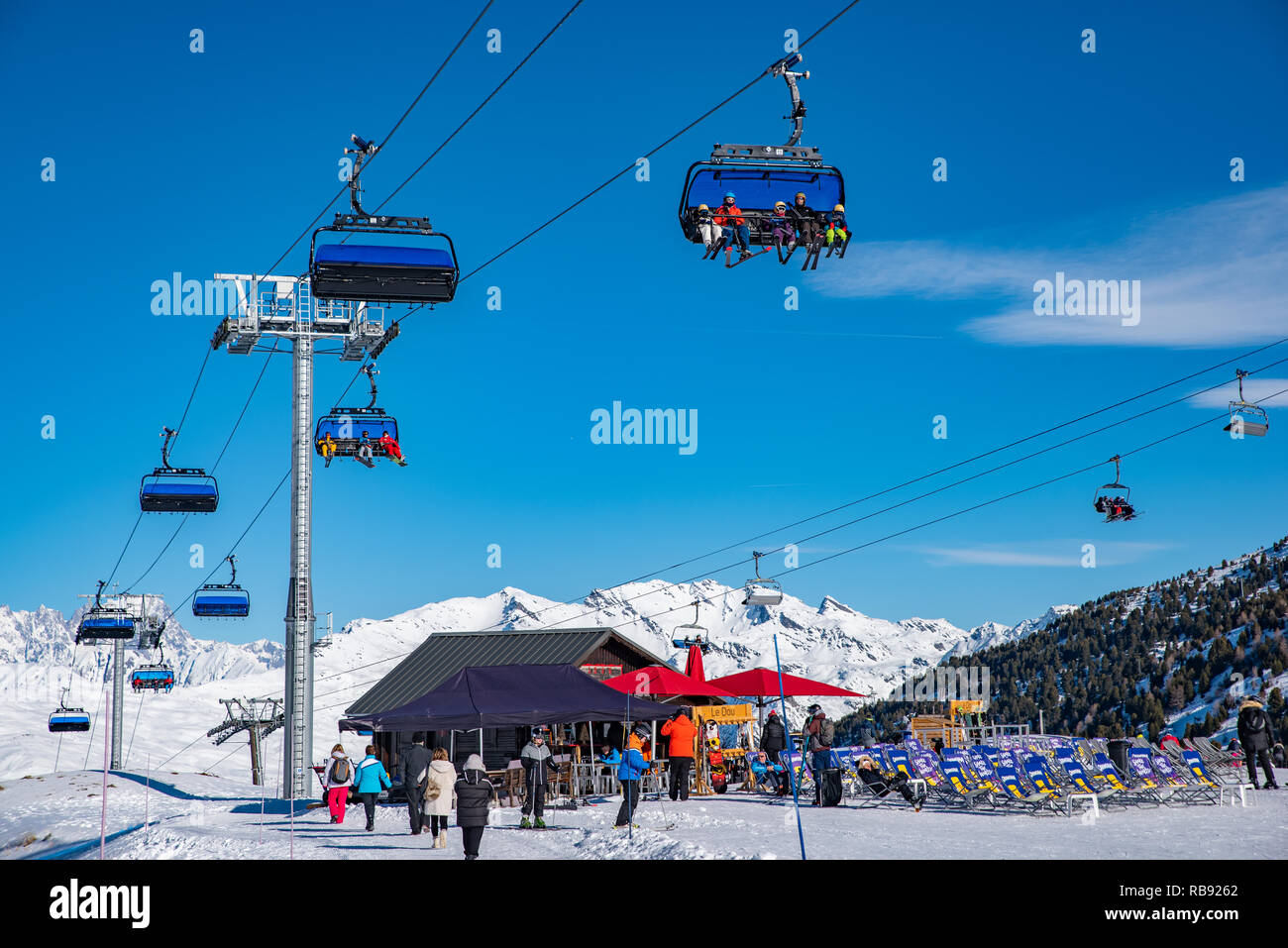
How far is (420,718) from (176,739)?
147m

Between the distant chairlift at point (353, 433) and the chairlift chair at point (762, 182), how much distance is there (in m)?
15.2

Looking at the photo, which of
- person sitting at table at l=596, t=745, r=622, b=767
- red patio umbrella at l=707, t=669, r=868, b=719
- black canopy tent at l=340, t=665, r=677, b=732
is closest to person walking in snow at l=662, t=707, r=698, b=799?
black canopy tent at l=340, t=665, r=677, b=732

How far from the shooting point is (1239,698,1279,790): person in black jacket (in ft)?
68.7

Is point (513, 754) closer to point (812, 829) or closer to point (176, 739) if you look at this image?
point (812, 829)

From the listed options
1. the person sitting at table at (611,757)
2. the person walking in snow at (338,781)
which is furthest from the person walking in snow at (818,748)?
the person walking in snow at (338,781)

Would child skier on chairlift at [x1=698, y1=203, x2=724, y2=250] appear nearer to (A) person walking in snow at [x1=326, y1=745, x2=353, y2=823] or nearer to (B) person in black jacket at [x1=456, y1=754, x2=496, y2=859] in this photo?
(B) person in black jacket at [x1=456, y1=754, x2=496, y2=859]

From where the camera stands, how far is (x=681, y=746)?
2134 centimetres

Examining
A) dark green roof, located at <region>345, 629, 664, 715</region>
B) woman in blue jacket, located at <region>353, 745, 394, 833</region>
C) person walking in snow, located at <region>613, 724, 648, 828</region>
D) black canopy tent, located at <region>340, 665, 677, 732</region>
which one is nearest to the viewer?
person walking in snow, located at <region>613, 724, 648, 828</region>

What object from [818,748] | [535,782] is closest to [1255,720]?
[818,748]

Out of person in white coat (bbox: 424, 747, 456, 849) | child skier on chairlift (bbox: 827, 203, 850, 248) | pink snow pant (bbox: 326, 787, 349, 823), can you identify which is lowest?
pink snow pant (bbox: 326, 787, 349, 823)

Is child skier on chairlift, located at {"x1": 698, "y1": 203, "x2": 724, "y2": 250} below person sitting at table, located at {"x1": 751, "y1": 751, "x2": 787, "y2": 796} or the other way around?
the other way around

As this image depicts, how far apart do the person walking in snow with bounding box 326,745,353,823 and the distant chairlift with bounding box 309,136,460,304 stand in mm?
6918

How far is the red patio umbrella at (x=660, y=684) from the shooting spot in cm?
2361

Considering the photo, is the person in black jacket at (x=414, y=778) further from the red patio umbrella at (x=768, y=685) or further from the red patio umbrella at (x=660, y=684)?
the red patio umbrella at (x=768, y=685)
